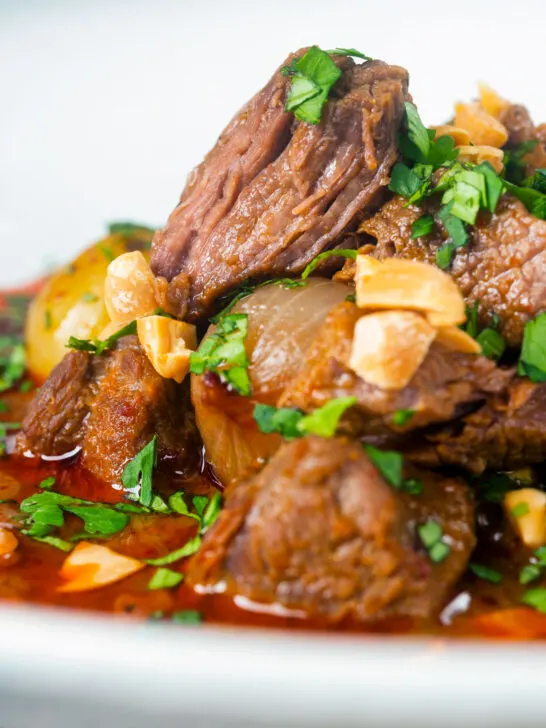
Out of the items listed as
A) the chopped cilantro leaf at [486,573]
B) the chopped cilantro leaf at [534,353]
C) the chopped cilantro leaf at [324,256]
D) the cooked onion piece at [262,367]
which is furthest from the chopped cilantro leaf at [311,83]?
the chopped cilantro leaf at [486,573]

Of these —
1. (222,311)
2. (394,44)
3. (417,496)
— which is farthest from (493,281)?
(394,44)

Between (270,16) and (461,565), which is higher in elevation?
(270,16)

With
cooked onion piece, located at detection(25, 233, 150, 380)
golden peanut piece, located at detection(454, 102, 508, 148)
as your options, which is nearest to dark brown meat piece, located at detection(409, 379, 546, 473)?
golden peanut piece, located at detection(454, 102, 508, 148)

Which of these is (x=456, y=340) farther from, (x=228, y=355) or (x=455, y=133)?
(x=455, y=133)

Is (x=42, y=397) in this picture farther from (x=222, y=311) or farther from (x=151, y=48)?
(x=151, y=48)

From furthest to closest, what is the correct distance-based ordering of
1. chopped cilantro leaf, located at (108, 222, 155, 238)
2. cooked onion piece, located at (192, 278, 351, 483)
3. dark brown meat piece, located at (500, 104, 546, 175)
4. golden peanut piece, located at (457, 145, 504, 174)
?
chopped cilantro leaf, located at (108, 222, 155, 238), dark brown meat piece, located at (500, 104, 546, 175), golden peanut piece, located at (457, 145, 504, 174), cooked onion piece, located at (192, 278, 351, 483)

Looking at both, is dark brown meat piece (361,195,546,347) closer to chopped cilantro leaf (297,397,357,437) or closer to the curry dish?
the curry dish

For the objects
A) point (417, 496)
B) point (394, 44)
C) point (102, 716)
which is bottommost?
point (102, 716)
